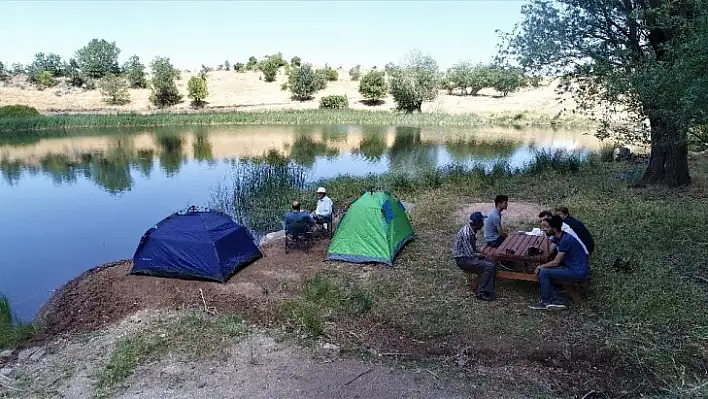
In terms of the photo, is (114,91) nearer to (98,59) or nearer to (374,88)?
(98,59)

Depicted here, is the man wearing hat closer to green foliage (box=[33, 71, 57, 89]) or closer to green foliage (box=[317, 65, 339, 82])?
green foliage (box=[317, 65, 339, 82])

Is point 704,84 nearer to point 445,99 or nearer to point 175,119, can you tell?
point 175,119

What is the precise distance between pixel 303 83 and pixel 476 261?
56440 millimetres

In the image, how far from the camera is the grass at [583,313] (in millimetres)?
5887

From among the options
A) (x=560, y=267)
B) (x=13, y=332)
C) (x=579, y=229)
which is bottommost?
(x=13, y=332)

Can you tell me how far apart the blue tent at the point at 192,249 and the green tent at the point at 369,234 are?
1864mm

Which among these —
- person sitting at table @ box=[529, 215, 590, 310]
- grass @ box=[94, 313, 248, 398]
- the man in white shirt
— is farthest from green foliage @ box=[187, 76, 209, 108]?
person sitting at table @ box=[529, 215, 590, 310]

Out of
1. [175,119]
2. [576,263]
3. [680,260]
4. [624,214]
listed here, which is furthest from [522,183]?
[175,119]

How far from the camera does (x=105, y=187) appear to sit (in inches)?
816

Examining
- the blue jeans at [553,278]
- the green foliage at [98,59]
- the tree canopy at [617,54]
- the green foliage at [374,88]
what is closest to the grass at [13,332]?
the blue jeans at [553,278]

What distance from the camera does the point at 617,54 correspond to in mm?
12570

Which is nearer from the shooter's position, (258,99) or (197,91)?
(197,91)

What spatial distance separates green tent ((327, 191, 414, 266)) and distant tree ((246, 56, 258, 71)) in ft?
250

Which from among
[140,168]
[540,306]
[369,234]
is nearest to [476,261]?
[540,306]
